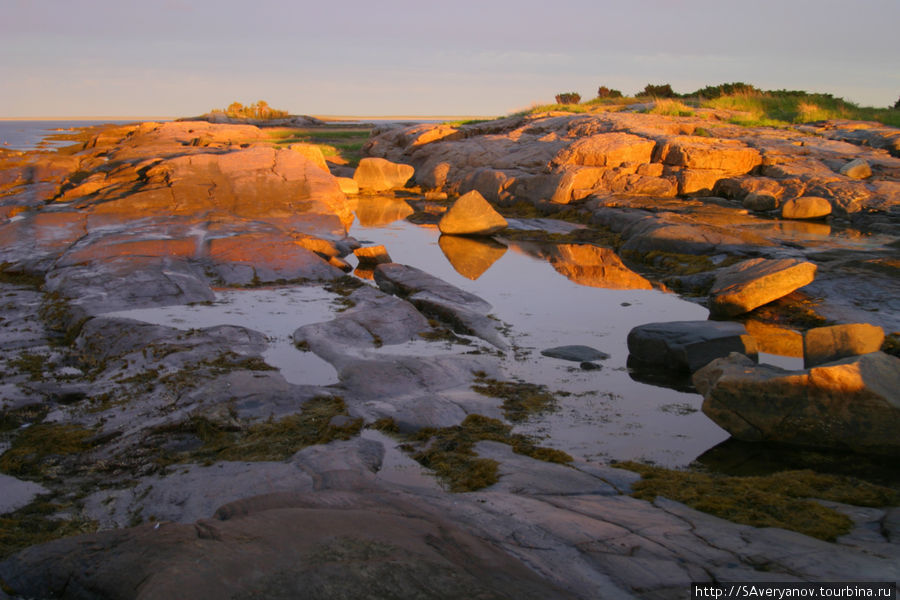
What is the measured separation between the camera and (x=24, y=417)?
5438mm

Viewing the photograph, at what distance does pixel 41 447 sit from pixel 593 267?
9.46 metres

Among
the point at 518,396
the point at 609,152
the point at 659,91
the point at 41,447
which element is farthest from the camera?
the point at 659,91

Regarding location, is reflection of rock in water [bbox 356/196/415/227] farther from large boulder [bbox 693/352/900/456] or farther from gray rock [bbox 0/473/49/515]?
gray rock [bbox 0/473/49/515]

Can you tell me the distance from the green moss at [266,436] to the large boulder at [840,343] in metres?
4.23

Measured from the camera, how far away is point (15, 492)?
4246 millimetres

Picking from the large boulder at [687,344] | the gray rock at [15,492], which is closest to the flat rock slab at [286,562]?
the gray rock at [15,492]

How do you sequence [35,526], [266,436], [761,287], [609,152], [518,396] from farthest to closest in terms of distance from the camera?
[609,152] → [761,287] → [518,396] → [266,436] → [35,526]

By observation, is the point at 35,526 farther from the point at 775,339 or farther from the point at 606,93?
the point at 606,93

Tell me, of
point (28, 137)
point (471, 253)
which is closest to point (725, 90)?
point (471, 253)

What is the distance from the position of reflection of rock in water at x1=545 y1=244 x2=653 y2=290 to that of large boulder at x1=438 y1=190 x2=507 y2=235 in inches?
68.3

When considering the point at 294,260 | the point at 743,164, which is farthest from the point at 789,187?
the point at 294,260

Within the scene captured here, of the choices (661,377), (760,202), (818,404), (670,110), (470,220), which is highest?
(670,110)

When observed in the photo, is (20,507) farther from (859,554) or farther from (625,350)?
(625,350)

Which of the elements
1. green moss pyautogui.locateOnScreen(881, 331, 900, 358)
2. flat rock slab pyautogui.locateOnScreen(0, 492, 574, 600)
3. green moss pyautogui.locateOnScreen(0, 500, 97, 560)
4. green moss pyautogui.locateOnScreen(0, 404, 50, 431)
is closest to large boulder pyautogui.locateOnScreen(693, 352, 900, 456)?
green moss pyautogui.locateOnScreen(881, 331, 900, 358)
